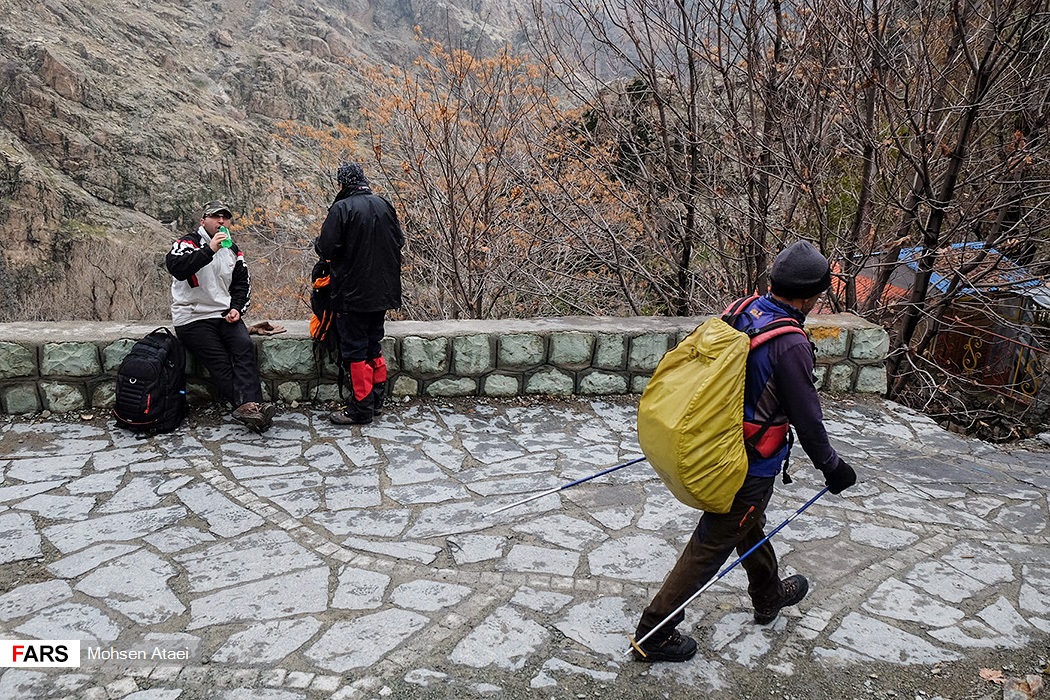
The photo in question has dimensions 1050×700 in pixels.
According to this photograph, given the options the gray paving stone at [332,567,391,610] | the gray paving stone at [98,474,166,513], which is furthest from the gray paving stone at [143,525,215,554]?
the gray paving stone at [332,567,391,610]

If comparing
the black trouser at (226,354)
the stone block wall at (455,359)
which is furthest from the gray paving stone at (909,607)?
the black trouser at (226,354)

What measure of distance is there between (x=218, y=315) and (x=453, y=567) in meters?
2.57

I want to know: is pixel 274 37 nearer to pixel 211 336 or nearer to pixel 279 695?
pixel 211 336

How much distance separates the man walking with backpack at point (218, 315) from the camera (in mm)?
4949

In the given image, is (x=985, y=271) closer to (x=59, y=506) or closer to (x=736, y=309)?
(x=736, y=309)

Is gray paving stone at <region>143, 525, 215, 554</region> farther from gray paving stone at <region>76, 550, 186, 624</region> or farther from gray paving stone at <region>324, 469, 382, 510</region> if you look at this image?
gray paving stone at <region>324, 469, 382, 510</region>

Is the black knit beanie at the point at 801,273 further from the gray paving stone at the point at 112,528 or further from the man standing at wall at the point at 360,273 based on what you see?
the gray paving stone at the point at 112,528

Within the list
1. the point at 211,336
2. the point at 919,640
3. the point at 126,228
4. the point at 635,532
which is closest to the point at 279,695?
the point at 635,532

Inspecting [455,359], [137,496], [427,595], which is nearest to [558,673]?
[427,595]

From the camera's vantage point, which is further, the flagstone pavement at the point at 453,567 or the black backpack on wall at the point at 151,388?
the black backpack on wall at the point at 151,388

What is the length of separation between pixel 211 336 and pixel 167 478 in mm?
1094

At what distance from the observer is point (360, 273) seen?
5.05m

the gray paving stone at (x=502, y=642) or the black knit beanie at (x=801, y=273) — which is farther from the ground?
the black knit beanie at (x=801, y=273)

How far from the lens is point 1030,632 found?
3328 mm
